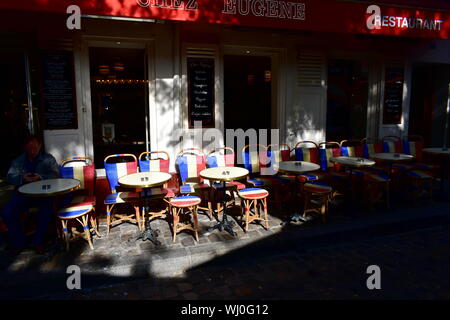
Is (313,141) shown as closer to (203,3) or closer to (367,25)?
(367,25)

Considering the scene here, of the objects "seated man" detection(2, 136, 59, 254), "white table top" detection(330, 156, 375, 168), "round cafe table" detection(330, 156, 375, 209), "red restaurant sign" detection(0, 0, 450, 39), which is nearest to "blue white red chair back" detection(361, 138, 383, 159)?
"round cafe table" detection(330, 156, 375, 209)

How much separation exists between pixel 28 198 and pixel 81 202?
669 millimetres

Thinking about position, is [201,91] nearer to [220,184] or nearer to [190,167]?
[190,167]

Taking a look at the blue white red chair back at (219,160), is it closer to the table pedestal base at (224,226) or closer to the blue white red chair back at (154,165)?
the blue white red chair back at (154,165)

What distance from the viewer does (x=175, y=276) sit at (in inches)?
161

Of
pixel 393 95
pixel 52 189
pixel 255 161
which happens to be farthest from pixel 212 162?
pixel 393 95

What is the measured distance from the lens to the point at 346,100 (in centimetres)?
852

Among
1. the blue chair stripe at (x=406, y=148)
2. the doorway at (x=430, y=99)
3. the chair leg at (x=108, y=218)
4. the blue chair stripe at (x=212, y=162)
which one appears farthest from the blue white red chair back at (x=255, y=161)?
the doorway at (x=430, y=99)

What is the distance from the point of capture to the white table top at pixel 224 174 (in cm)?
483

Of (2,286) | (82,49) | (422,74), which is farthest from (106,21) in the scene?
(422,74)

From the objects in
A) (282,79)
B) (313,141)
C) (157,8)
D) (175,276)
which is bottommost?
(175,276)

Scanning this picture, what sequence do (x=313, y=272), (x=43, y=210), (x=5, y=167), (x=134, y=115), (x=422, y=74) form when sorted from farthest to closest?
(x=134, y=115)
(x=422, y=74)
(x=5, y=167)
(x=43, y=210)
(x=313, y=272)

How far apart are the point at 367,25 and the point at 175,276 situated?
509 cm

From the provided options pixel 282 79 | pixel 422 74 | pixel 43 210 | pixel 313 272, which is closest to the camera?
pixel 313 272
